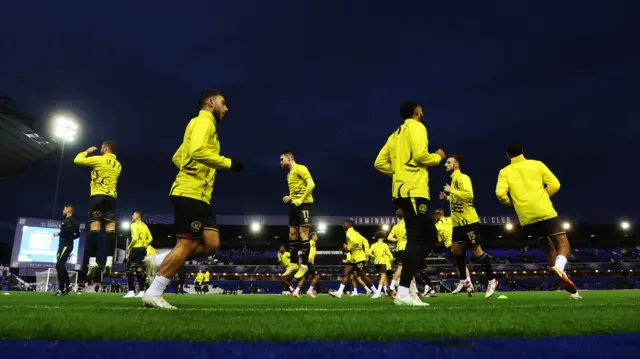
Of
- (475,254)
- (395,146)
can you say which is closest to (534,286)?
(475,254)

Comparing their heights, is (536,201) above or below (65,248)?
above

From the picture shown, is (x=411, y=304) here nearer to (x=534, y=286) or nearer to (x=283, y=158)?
(x=283, y=158)

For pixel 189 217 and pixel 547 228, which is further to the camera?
pixel 547 228

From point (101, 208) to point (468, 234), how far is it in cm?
748

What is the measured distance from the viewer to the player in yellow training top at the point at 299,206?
8.75m

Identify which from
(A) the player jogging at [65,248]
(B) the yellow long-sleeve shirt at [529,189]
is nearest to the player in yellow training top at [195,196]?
(B) the yellow long-sleeve shirt at [529,189]

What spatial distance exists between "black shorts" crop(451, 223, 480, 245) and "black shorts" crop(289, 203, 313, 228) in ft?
10.4

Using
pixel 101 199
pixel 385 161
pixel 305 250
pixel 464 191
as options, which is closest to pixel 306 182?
pixel 305 250

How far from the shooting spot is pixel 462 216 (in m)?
8.41

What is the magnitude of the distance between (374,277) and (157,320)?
33.0 m

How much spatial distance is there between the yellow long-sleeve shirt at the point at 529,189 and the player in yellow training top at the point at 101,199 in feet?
24.3

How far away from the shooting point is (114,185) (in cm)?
848

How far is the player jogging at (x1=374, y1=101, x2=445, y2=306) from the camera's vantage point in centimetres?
467

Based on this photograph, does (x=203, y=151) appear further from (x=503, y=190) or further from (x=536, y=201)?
(x=536, y=201)
